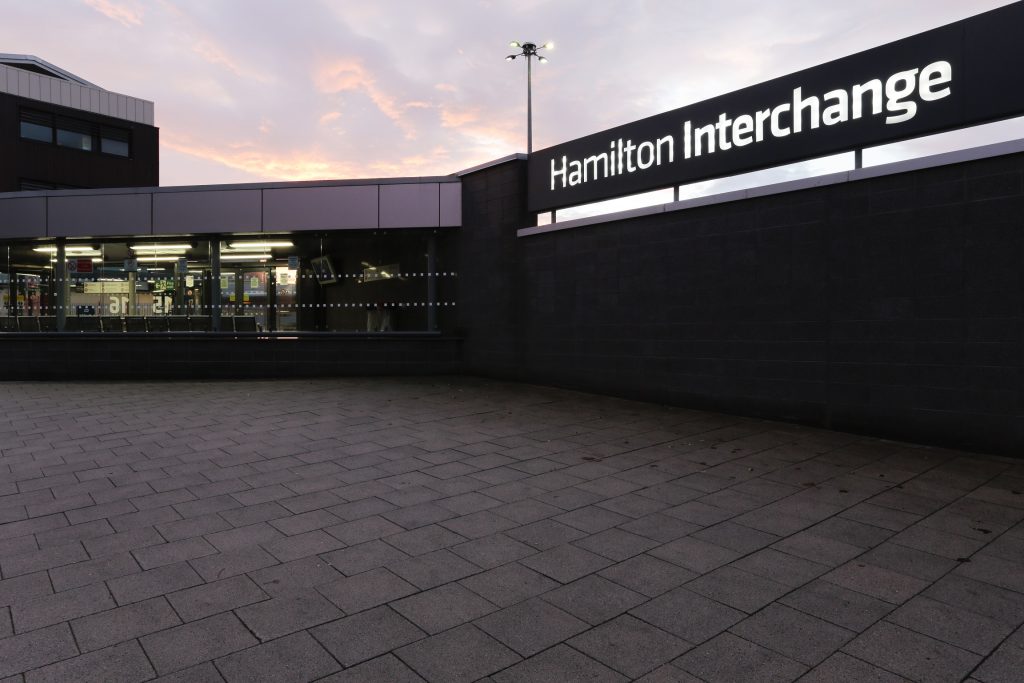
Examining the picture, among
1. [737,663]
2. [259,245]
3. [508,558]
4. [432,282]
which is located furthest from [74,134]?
[737,663]

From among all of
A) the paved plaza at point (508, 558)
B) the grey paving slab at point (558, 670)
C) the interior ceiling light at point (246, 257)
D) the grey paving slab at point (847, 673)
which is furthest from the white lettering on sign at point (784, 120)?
the interior ceiling light at point (246, 257)

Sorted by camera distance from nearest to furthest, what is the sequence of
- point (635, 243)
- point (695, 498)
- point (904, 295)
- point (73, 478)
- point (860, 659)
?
1. point (860, 659)
2. point (695, 498)
3. point (73, 478)
4. point (904, 295)
5. point (635, 243)

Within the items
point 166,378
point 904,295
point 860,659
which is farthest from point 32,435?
point 904,295

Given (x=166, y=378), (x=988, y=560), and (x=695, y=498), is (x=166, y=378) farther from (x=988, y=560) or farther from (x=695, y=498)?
(x=988, y=560)

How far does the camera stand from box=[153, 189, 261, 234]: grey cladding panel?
12.7 metres

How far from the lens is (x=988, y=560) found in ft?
11.9

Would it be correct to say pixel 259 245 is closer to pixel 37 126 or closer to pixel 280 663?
pixel 280 663

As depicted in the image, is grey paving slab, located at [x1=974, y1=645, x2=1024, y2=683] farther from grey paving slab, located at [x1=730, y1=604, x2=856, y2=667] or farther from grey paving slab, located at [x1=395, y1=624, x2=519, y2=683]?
grey paving slab, located at [x1=395, y1=624, x2=519, y2=683]

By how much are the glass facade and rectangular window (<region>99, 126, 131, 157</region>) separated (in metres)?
17.9

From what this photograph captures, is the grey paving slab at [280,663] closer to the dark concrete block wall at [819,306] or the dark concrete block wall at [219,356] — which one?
the dark concrete block wall at [819,306]

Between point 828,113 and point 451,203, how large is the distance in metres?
7.06

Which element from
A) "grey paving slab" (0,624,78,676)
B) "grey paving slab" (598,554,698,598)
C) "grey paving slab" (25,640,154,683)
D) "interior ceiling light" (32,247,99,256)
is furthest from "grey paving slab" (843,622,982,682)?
"interior ceiling light" (32,247,99,256)

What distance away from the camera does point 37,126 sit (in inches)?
1039

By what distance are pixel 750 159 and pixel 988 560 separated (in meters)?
5.68
